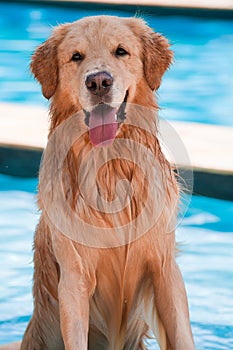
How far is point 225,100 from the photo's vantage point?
9.72 metres

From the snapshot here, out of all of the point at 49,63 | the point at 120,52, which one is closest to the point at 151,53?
the point at 120,52

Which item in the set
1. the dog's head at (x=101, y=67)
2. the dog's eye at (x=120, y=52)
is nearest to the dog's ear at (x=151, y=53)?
the dog's head at (x=101, y=67)

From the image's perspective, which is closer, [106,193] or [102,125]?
[102,125]

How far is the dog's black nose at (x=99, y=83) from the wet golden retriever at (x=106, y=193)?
74mm

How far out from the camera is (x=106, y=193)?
15.1 feet

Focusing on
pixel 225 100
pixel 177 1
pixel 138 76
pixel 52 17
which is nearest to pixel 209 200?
pixel 225 100

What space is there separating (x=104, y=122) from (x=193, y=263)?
2.43 meters

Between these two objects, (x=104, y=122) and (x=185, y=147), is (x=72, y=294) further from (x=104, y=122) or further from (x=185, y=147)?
(x=185, y=147)

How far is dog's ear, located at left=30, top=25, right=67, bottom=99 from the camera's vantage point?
4.54m

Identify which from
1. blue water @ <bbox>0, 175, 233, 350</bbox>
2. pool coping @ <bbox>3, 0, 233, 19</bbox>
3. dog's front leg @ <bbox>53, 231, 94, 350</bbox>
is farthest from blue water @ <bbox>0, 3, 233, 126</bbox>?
dog's front leg @ <bbox>53, 231, 94, 350</bbox>

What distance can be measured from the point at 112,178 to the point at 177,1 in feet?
23.3

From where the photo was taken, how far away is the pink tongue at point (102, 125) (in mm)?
4430

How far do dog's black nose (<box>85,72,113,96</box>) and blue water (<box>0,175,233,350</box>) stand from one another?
1.04 metres

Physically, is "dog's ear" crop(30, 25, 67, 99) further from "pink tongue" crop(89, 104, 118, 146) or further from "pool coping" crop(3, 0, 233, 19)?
"pool coping" crop(3, 0, 233, 19)
